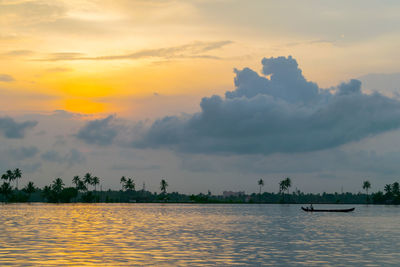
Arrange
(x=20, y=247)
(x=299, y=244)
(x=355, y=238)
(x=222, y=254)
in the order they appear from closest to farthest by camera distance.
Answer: (x=222, y=254) < (x=20, y=247) < (x=299, y=244) < (x=355, y=238)

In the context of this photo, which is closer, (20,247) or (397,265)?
(397,265)

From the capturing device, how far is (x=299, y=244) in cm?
7062

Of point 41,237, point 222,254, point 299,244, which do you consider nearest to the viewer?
point 222,254

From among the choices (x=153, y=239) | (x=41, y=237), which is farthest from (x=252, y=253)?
(x=41, y=237)

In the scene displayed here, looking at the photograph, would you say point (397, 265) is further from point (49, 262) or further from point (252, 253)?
point (49, 262)

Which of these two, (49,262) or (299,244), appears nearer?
(49,262)

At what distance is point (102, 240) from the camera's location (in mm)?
72250

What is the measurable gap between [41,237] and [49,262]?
2768 cm

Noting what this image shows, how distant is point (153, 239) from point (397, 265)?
1387 inches

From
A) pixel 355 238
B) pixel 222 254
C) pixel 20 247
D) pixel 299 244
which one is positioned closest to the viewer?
pixel 222 254

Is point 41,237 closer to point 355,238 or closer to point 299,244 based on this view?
point 299,244

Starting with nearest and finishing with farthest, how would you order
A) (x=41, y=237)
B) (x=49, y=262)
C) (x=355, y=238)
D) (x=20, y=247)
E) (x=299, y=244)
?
1. (x=49, y=262)
2. (x=20, y=247)
3. (x=299, y=244)
4. (x=41, y=237)
5. (x=355, y=238)

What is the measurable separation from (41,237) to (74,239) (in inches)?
231

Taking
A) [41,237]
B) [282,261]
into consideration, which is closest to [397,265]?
[282,261]
